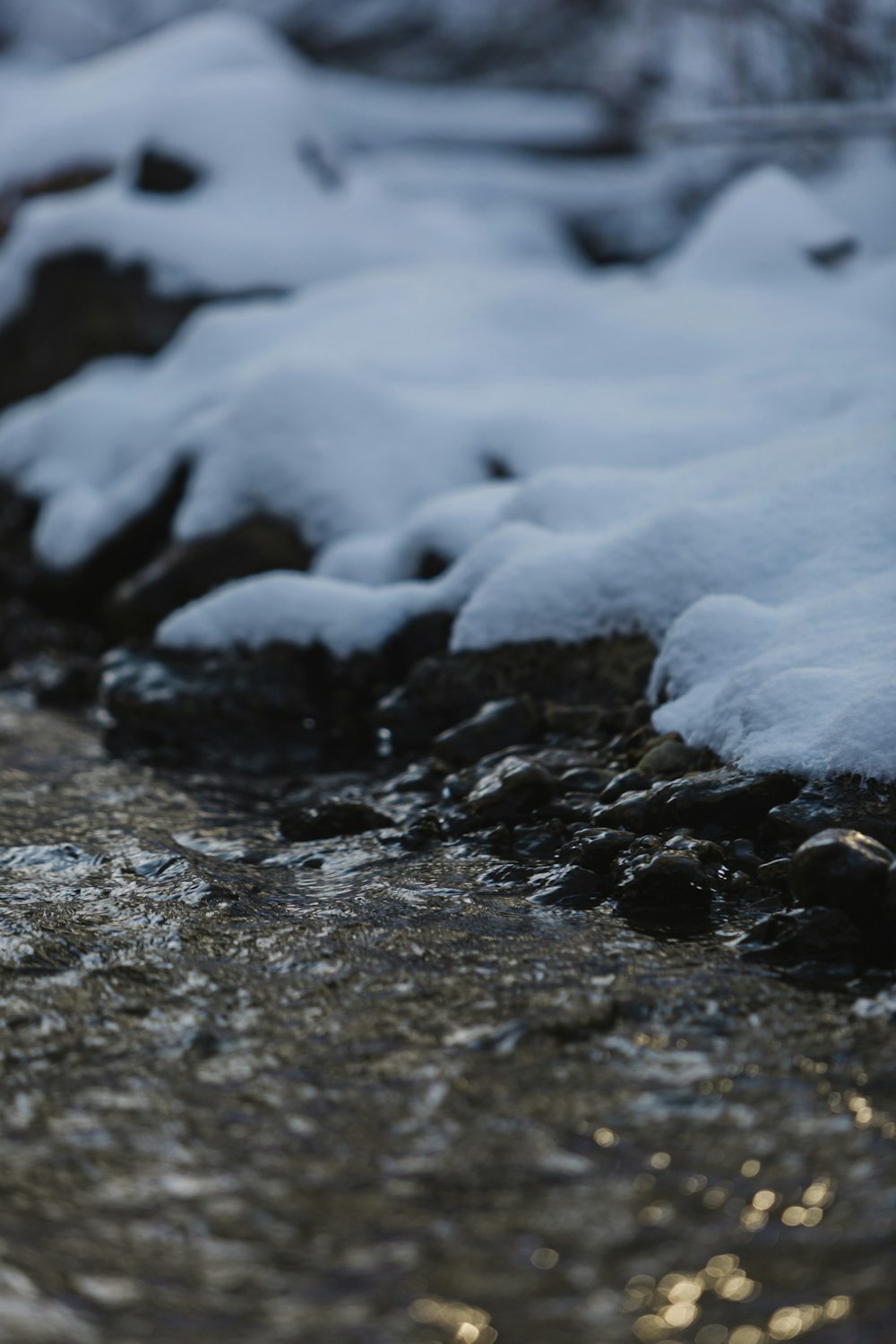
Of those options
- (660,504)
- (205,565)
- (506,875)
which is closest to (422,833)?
(506,875)

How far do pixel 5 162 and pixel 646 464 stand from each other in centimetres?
852

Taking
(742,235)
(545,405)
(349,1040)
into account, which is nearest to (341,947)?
(349,1040)

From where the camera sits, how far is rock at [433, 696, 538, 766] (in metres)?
3.65

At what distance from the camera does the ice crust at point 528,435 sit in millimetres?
3471

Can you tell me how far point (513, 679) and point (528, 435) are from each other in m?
1.87

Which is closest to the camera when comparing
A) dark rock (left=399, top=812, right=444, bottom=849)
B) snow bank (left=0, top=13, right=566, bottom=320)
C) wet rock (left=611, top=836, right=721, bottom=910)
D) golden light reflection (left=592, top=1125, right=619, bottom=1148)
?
golden light reflection (left=592, top=1125, right=619, bottom=1148)

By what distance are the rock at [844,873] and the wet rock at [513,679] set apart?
5.07 feet

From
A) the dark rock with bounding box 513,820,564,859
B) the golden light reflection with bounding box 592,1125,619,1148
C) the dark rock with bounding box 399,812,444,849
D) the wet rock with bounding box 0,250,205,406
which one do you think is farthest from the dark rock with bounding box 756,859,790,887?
the wet rock with bounding box 0,250,205,406

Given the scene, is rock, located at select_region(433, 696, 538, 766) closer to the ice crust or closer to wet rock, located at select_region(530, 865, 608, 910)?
the ice crust

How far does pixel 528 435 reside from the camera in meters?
5.46

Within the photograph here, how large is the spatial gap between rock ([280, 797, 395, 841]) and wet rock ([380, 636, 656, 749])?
91 cm

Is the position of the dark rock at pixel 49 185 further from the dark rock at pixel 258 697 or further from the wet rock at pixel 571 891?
the wet rock at pixel 571 891

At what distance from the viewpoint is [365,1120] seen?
5.58 ft

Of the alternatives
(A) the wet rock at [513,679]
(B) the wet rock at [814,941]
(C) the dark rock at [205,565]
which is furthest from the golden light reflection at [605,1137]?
(C) the dark rock at [205,565]
